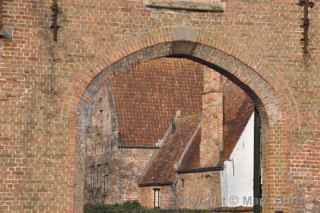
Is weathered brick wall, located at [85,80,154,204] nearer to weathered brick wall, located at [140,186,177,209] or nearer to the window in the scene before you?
weathered brick wall, located at [140,186,177,209]

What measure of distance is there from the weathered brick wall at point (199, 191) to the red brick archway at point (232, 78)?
18.1m

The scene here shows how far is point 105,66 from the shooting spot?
58.1ft

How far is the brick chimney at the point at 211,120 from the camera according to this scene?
37.8 meters

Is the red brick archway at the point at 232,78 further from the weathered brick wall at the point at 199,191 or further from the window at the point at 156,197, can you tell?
the window at the point at 156,197

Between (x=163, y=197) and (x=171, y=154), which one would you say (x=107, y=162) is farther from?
(x=163, y=197)

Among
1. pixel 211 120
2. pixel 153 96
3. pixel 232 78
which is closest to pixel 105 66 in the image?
pixel 232 78

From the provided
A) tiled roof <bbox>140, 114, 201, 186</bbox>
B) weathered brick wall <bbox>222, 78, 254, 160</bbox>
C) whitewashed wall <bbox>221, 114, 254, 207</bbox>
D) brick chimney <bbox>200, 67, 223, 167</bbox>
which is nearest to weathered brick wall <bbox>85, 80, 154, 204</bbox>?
tiled roof <bbox>140, 114, 201, 186</bbox>

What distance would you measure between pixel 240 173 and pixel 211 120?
3.46 meters

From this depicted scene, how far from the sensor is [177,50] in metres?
18.4

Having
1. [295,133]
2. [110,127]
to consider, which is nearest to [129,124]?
[110,127]

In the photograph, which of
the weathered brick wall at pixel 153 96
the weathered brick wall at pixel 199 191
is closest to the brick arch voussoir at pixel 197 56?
the weathered brick wall at pixel 199 191

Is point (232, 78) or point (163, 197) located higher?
point (232, 78)

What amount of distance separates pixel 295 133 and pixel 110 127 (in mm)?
28213

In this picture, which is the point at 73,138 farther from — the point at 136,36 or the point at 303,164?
the point at 303,164
